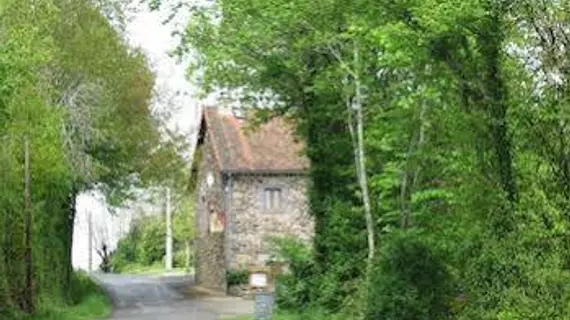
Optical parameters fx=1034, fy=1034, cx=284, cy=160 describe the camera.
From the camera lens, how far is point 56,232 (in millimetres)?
36750

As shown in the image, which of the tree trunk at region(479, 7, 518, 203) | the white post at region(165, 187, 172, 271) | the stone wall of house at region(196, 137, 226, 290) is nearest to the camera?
the tree trunk at region(479, 7, 518, 203)

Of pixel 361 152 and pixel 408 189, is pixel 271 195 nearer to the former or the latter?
pixel 361 152

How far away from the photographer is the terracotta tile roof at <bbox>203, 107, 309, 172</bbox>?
45.9 metres

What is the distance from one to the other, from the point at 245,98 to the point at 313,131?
2223mm

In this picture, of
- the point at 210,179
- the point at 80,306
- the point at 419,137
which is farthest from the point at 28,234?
the point at 210,179

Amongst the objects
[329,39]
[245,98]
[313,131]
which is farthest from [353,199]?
[329,39]

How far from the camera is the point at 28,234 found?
1142 inches

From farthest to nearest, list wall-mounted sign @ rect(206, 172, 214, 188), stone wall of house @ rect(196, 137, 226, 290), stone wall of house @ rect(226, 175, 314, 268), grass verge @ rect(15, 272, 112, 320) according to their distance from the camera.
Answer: wall-mounted sign @ rect(206, 172, 214, 188) → stone wall of house @ rect(196, 137, 226, 290) → stone wall of house @ rect(226, 175, 314, 268) → grass verge @ rect(15, 272, 112, 320)

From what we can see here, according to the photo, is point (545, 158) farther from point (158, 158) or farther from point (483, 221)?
point (158, 158)

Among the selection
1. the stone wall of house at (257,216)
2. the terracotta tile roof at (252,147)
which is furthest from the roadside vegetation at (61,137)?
the stone wall of house at (257,216)

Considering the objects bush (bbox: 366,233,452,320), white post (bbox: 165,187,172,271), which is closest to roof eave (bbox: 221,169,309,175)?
bush (bbox: 366,233,452,320)

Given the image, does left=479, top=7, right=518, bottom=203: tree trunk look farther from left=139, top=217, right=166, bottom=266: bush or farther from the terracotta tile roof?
left=139, top=217, right=166, bottom=266: bush

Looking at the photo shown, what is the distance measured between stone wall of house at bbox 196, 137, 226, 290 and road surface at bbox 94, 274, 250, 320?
4.25 feet

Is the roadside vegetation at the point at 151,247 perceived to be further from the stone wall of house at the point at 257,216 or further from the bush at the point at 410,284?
the bush at the point at 410,284
